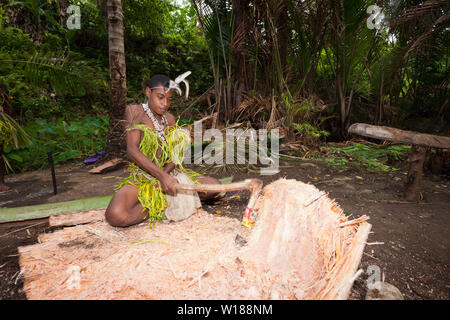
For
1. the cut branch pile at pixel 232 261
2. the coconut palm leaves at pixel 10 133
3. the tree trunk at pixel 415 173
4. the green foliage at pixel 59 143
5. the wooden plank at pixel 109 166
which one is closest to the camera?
the cut branch pile at pixel 232 261

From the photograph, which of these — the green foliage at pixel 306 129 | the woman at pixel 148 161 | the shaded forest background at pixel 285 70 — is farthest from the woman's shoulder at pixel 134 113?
the green foliage at pixel 306 129

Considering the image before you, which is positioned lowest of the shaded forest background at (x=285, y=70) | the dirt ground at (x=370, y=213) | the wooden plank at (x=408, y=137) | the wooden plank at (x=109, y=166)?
the dirt ground at (x=370, y=213)

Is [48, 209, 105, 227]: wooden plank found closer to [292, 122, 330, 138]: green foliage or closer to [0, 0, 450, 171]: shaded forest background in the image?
[0, 0, 450, 171]: shaded forest background

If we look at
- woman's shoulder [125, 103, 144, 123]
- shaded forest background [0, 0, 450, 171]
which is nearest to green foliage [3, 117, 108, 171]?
shaded forest background [0, 0, 450, 171]

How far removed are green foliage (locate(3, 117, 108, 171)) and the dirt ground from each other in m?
0.33

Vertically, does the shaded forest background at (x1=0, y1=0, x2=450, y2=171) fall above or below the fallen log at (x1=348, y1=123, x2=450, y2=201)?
above

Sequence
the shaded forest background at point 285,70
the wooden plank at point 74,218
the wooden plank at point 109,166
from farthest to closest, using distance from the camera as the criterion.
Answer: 1. the wooden plank at point 109,166
2. the shaded forest background at point 285,70
3. the wooden plank at point 74,218

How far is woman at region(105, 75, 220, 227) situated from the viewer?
5.80 ft

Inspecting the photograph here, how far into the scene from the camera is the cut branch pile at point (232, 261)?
1.09m

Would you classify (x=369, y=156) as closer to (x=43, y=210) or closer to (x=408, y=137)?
(x=408, y=137)

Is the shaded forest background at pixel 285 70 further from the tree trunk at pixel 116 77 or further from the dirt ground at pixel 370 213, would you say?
the dirt ground at pixel 370 213

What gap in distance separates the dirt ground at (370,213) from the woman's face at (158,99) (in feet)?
3.31

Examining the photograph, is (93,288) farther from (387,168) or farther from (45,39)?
(45,39)
